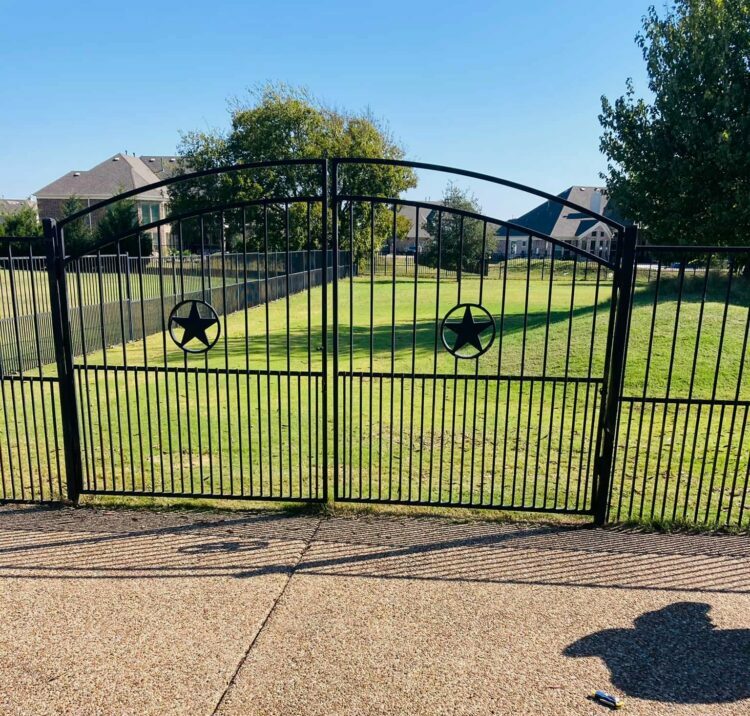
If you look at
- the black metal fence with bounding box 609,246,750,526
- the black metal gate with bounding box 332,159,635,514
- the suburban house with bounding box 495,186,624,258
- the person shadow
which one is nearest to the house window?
the suburban house with bounding box 495,186,624,258

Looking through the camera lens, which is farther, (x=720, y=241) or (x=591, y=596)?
(x=720, y=241)

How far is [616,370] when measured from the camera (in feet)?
14.8

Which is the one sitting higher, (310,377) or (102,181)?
(102,181)

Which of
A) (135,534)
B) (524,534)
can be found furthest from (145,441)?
(524,534)

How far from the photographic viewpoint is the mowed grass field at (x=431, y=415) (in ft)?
15.9

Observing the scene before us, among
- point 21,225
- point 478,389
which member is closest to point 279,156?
point 21,225

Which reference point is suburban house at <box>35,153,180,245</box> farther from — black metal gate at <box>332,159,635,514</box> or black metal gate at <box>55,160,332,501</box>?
black metal gate at <box>332,159,635,514</box>

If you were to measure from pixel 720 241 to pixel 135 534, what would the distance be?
62.1ft

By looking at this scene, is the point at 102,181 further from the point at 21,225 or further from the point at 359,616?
the point at 359,616

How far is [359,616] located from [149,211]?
5267 centimetres

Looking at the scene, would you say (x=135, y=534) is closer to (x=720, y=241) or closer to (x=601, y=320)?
(x=601, y=320)

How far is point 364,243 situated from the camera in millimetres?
31531

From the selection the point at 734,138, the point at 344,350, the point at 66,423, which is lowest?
the point at 344,350

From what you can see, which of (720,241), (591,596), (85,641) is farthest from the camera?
(720,241)
